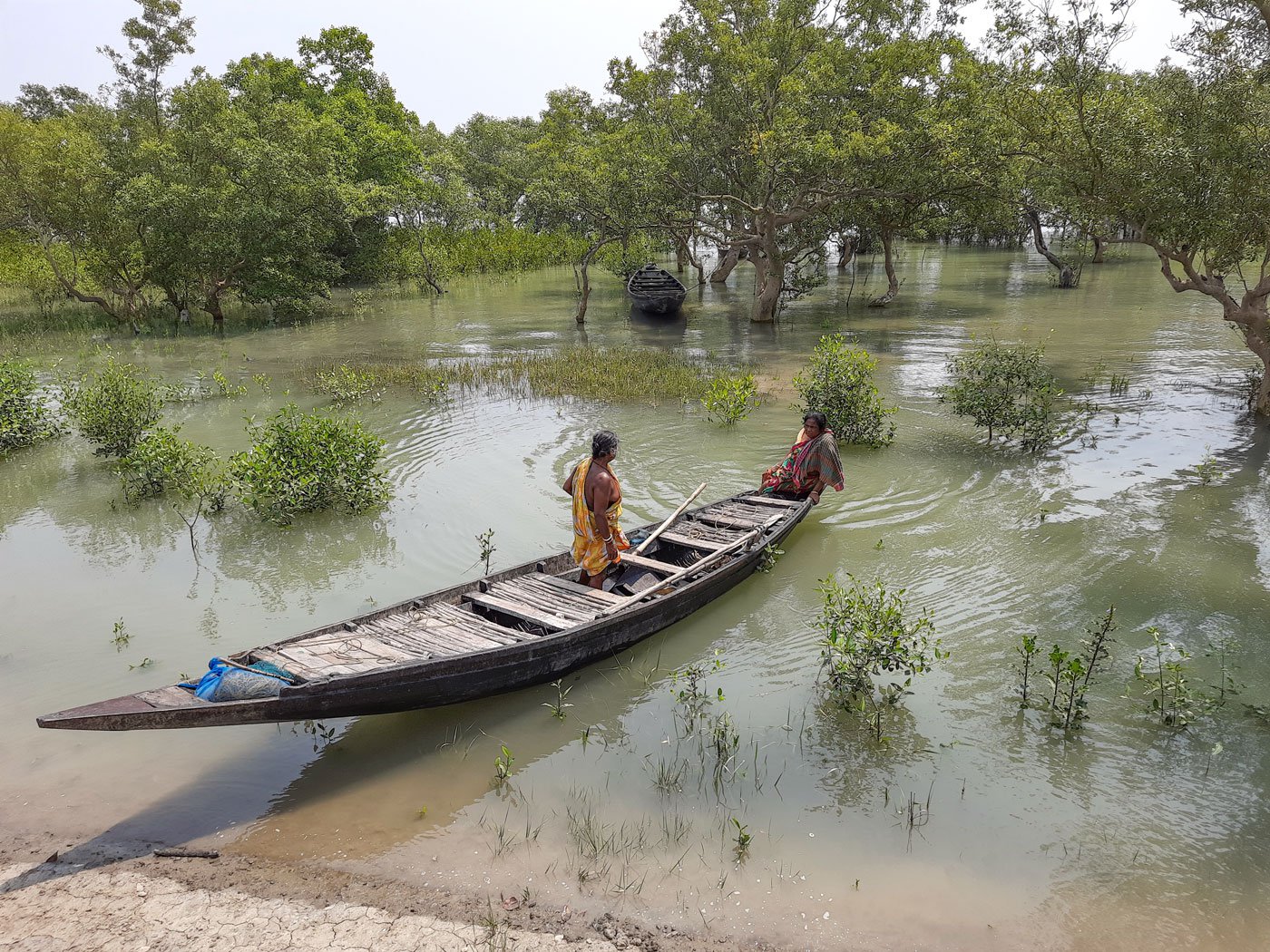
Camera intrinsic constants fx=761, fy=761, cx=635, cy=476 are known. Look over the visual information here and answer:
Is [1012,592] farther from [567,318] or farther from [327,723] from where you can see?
[567,318]

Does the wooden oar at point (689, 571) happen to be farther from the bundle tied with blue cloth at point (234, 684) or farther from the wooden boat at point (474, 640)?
the bundle tied with blue cloth at point (234, 684)

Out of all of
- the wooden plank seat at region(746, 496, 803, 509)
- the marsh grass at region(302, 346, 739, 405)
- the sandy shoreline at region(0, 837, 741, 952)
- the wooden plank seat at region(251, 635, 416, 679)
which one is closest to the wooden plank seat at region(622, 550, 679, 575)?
the wooden plank seat at region(746, 496, 803, 509)

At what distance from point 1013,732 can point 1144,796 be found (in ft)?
2.80

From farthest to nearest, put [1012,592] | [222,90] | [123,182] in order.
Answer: [222,90], [123,182], [1012,592]

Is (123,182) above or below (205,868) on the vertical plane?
above

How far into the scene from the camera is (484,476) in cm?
1088

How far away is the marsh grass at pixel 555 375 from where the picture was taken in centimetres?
1524

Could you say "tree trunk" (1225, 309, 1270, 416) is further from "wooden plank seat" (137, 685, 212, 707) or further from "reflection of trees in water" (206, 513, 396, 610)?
"wooden plank seat" (137, 685, 212, 707)

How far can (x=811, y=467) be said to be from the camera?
29.5 feet

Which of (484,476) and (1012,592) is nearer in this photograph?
(1012,592)

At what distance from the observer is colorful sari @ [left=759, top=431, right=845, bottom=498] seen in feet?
29.2

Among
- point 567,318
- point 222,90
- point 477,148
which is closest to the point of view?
point 222,90

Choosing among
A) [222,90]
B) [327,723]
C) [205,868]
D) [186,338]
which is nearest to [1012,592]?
[327,723]

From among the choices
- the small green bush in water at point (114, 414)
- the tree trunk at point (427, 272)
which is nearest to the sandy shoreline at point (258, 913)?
the small green bush in water at point (114, 414)
